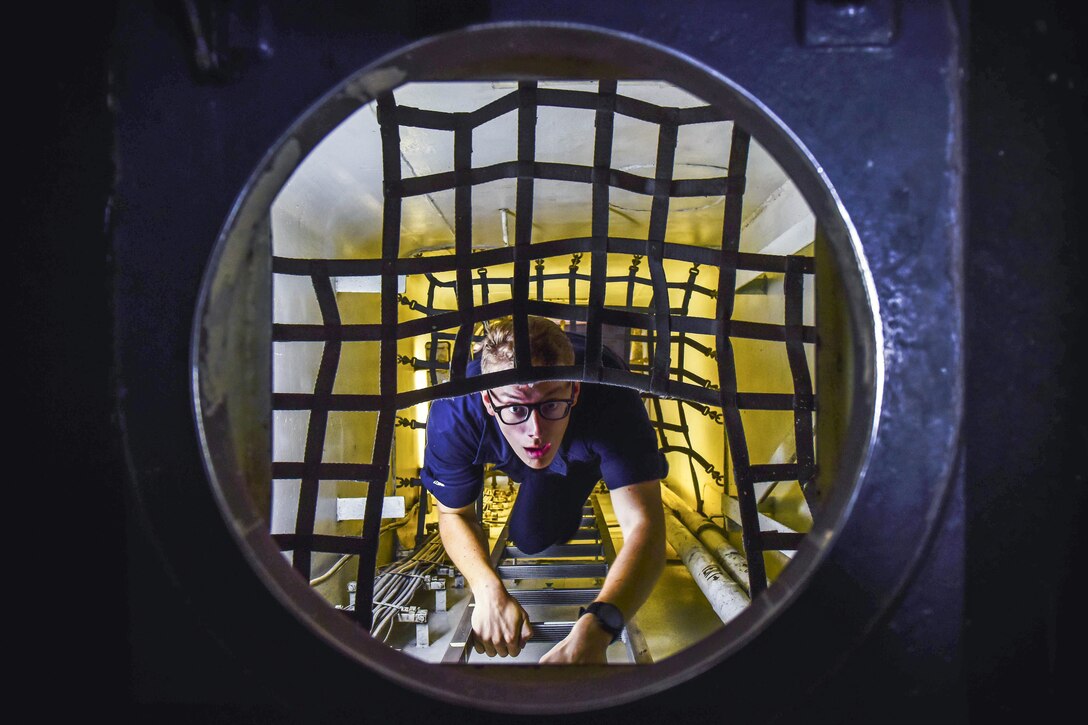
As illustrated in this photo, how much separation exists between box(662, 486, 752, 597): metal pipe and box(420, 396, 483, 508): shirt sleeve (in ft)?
5.23

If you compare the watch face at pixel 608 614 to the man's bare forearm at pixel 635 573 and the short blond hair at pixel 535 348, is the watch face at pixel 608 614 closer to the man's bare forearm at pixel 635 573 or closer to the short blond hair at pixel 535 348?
the man's bare forearm at pixel 635 573

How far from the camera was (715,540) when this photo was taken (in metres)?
3.88

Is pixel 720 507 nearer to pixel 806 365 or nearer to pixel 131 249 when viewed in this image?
pixel 806 365

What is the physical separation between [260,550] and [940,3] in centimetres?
107

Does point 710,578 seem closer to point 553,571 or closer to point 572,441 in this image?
point 553,571

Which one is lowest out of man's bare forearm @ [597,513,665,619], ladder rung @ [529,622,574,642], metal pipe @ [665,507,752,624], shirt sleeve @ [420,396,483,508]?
ladder rung @ [529,622,574,642]

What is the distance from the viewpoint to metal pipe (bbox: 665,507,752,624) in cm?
298

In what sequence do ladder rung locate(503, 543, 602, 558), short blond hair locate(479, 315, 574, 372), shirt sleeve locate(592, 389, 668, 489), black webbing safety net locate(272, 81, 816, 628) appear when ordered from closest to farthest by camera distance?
black webbing safety net locate(272, 81, 816, 628) → short blond hair locate(479, 315, 574, 372) → shirt sleeve locate(592, 389, 668, 489) → ladder rung locate(503, 543, 602, 558)

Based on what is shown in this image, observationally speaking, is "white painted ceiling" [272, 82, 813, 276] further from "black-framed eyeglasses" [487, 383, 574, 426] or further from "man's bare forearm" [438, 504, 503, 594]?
"man's bare forearm" [438, 504, 503, 594]

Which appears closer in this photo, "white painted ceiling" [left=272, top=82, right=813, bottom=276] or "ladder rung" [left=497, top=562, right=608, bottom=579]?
"white painted ceiling" [left=272, top=82, right=813, bottom=276]

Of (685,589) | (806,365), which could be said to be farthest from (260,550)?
(685,589)

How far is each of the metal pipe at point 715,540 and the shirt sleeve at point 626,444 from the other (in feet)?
3.82

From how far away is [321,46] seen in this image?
2.30ft

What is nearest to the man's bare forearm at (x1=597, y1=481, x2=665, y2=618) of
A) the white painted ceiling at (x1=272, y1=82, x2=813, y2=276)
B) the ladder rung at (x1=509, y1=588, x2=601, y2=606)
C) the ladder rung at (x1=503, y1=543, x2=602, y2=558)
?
A: the white painted ceiling at (x1=272, y1=82, x2=813, y2=276)
